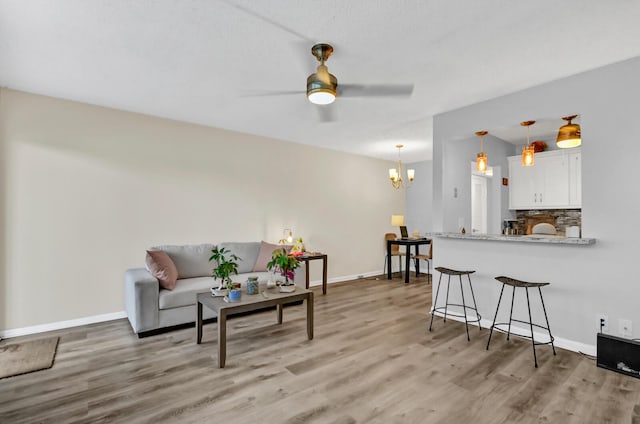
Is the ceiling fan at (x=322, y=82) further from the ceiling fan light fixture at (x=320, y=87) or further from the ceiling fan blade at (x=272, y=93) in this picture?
the ceiling fan blade at (x=272, y=93)

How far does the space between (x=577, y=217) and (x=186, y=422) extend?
249 inches

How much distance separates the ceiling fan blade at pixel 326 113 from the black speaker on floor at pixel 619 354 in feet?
11.3

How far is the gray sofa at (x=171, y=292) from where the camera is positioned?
3354mm

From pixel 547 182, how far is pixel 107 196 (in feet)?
21.4

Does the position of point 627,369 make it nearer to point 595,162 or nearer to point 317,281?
point 595,162

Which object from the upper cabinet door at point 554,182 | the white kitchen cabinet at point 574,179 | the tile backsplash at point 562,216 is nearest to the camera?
the white kitchen cabinet at point 574,179

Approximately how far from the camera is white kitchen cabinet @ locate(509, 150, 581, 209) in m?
5.12

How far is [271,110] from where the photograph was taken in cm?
402

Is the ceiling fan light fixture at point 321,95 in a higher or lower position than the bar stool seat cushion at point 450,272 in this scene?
higher

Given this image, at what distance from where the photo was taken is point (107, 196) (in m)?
3.89

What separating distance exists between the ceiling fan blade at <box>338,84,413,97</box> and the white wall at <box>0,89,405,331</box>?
90.2 inches

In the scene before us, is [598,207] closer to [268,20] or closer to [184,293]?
[268,20]

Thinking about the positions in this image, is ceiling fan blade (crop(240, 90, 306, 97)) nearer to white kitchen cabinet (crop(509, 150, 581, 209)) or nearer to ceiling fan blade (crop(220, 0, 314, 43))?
ceiling fan blade (crop(220, 0, 314, 43))

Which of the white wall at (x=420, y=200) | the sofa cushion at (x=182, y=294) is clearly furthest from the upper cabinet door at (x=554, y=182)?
the sofa cushion at (x=182, y=294)
